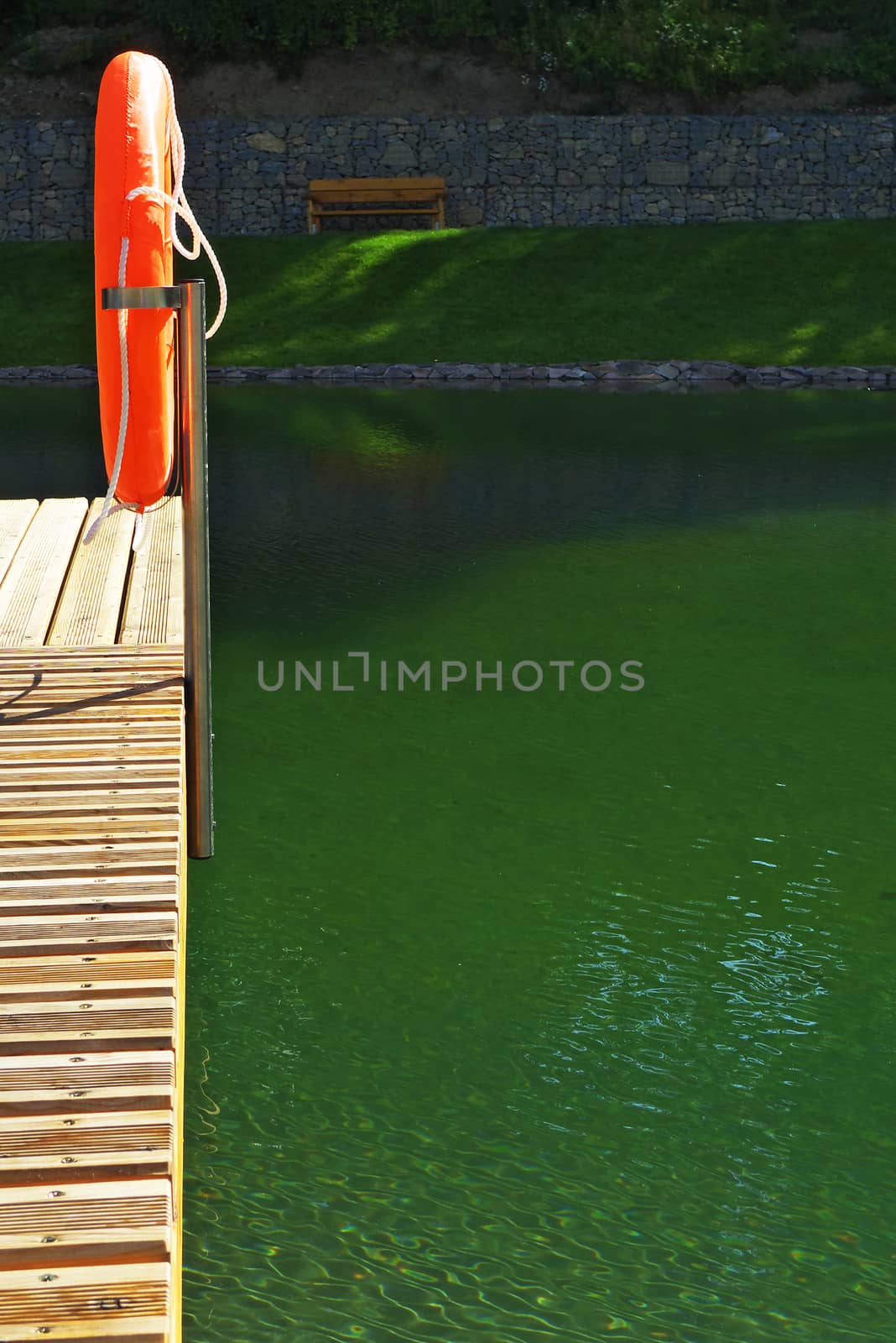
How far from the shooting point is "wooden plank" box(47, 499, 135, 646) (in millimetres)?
5195

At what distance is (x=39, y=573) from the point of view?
231 inches

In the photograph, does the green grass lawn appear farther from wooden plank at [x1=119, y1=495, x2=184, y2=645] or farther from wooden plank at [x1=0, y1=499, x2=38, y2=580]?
wooden plank at [x1=119, y1=495, x2=184, y2=645]

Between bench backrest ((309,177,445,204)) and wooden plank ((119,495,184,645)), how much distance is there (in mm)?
18078

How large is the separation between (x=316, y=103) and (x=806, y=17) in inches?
342

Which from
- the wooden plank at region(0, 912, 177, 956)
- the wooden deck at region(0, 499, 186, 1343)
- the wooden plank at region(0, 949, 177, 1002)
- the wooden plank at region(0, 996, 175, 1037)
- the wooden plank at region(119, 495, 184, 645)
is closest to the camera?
the wooden deck at region(0, 499, 186, 1343)

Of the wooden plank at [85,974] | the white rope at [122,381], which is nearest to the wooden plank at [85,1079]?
the wooden plank at [85,974]

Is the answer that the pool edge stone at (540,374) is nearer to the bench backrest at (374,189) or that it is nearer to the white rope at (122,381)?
the bench backrest at (374,189)

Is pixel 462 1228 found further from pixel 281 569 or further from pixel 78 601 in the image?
pixel 281 569

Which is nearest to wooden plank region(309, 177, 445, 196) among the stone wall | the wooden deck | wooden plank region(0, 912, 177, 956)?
the stone wall

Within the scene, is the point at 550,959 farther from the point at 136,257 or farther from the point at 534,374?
the point at 534,374

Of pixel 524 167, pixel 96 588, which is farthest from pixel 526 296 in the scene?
pixel 96 588

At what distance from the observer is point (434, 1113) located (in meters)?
3.58

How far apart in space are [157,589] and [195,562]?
4.50 feet

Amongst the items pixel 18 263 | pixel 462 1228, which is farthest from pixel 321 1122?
pixel 18 263
